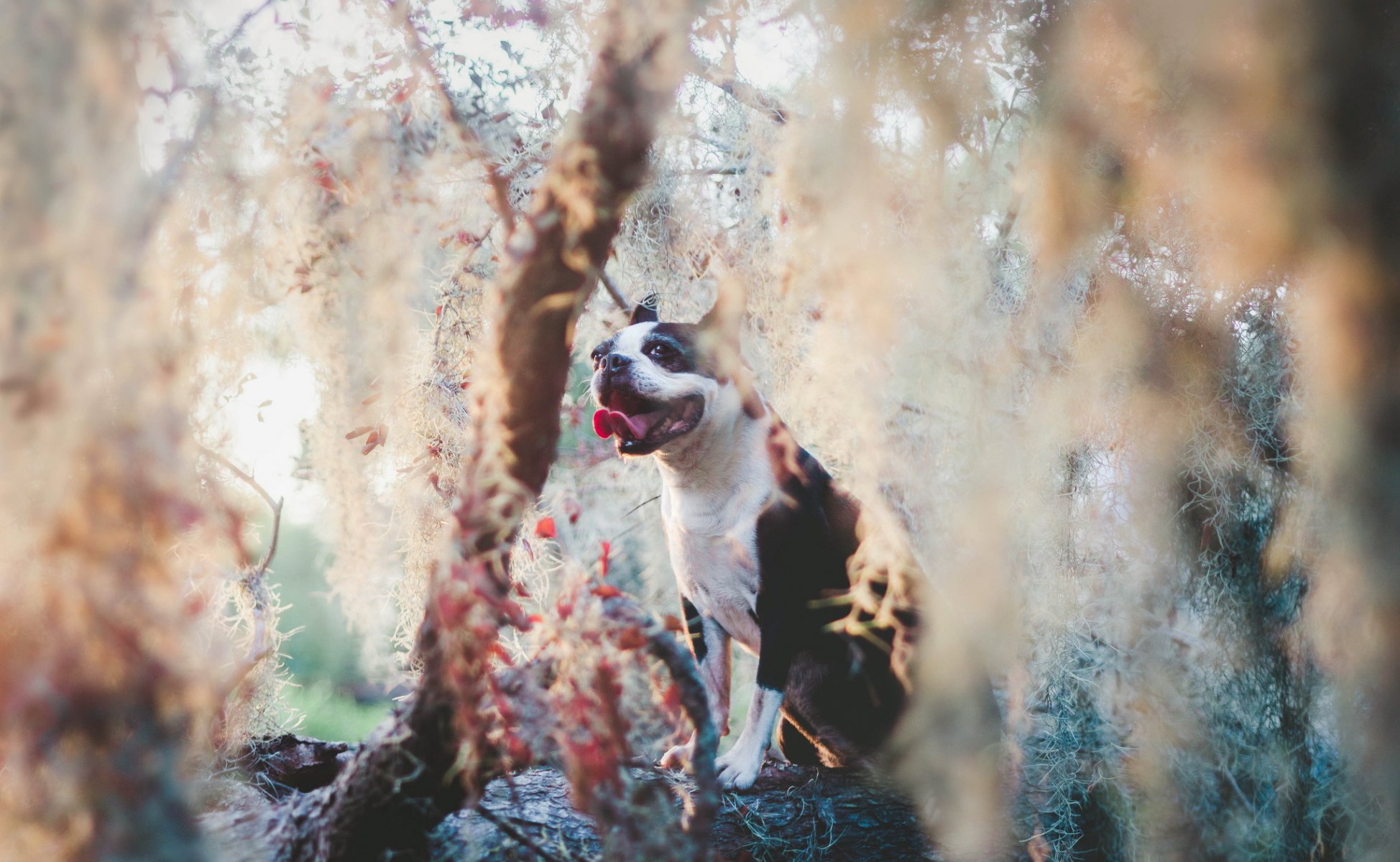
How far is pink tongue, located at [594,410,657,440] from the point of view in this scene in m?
1.68

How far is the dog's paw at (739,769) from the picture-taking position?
161cm

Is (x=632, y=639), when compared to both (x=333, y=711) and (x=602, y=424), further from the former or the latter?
(x=333, y=711)

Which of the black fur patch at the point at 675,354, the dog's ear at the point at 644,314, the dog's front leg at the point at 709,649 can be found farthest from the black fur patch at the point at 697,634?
the dog's ear at the point at 644,314

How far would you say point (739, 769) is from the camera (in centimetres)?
162

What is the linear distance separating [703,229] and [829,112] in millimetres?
611

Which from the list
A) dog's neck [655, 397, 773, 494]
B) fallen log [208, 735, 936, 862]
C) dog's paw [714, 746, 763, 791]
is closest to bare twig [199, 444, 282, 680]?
fallen log [208, 735, 936, 862]

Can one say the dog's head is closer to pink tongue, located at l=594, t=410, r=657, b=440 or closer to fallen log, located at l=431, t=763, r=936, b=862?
pink tongue, located at l=594, t=410, r=657, b=440

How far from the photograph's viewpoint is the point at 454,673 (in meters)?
1.14

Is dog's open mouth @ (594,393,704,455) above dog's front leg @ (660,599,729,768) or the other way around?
above

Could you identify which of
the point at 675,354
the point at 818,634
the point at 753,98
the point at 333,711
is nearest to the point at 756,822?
the point at 818,634

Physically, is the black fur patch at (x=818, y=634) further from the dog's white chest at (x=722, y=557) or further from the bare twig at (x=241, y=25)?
the bare twig at (x=241, y=25)

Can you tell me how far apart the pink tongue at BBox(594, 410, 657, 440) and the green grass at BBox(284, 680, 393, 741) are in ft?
12.7

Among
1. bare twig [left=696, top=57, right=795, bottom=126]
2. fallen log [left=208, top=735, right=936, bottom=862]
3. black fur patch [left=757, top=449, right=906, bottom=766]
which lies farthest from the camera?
bare twig [left=696, top=57, right=795, bottom=126]

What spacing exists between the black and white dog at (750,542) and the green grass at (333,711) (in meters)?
3.72
